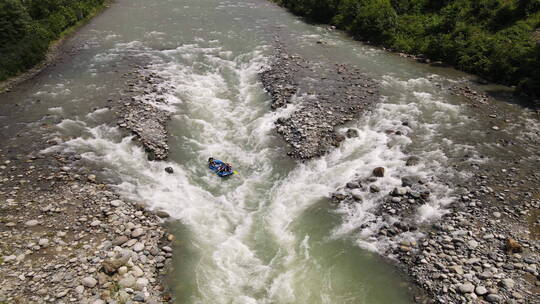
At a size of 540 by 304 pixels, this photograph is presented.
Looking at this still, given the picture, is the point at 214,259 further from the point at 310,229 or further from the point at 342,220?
the point at 342,220

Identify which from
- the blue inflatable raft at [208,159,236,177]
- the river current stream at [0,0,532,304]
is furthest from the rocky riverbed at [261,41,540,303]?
the blue inflatable raft at [208,159,236,177]

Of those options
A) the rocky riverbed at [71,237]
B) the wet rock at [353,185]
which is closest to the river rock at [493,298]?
the wet rock at [353,185]

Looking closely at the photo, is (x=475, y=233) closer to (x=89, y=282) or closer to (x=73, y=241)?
(x=89, y=282)

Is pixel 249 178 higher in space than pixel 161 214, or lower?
lower

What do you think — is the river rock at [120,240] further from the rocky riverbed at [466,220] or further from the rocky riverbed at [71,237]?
the rocky riverbed at [466,220]

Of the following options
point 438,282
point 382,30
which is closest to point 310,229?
point 438,282

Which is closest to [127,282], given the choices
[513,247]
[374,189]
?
[374,189]
